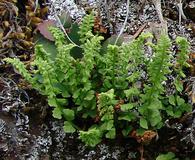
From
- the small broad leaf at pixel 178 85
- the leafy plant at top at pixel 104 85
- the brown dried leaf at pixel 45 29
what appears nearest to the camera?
the leafy plant at top at pixel 104 85

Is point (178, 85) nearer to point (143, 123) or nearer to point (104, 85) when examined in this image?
point (143, 123)

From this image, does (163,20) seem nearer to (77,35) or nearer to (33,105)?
(77,35)

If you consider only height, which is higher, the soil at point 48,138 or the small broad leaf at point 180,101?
the small broad leaf at point 180,101

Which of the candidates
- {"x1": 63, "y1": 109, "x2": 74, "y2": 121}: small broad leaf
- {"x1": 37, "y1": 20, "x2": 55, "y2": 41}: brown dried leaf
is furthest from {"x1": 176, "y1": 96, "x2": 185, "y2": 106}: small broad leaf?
{"x1": 37, "y1": 20, "x2": 55, "y2": 41}: brown dried leaf

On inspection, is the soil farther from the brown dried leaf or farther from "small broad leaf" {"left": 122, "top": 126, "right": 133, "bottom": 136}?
the brown dried leaf

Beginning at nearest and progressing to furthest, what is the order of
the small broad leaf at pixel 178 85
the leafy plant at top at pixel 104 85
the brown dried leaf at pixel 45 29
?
the leafy plant at top at pixel 104 85 → the small broad leaf at pixel 178 85 → the brown dried leaf at pixel 45 29

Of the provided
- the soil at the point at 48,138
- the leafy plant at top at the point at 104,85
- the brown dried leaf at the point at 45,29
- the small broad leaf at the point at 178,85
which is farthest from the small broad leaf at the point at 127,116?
the brown dried leaf at the point at 45,29

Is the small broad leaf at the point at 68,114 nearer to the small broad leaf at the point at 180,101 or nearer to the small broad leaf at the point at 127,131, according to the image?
the small broad leaf at the point at 127,131

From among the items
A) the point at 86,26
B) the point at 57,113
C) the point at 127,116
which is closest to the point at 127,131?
the point at 127,116

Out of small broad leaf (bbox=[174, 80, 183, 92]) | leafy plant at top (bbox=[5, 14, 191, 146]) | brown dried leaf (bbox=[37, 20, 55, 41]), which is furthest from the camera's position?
brown dried leaf (bbox=[37, 20, 55, 41])
